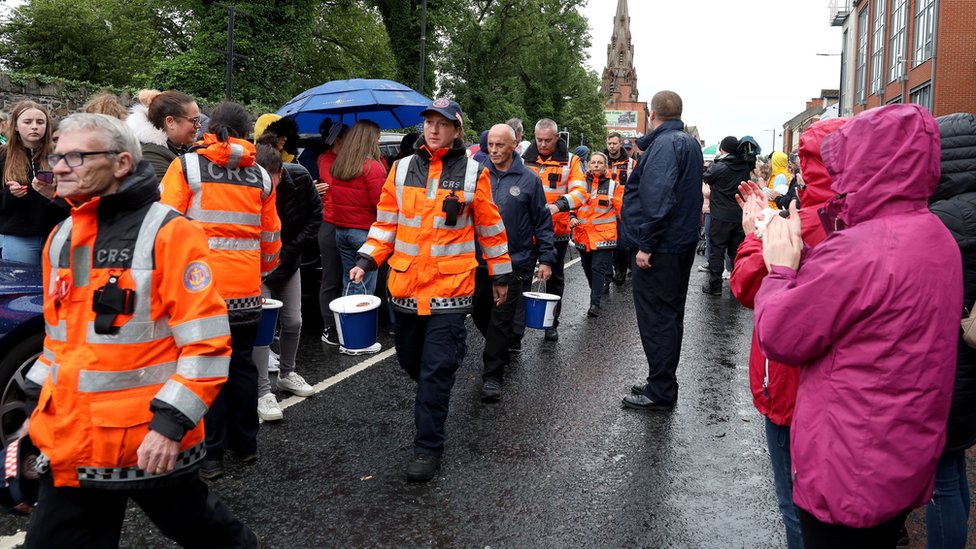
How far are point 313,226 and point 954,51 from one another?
31823 millimetres

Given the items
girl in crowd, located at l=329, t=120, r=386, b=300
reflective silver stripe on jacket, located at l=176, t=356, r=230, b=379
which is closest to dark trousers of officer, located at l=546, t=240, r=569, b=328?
girl in crowd, located at l=329, t=120, r=386, b=300

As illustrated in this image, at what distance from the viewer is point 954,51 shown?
96.7 ft

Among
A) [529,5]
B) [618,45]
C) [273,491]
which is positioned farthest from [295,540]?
[618,45]

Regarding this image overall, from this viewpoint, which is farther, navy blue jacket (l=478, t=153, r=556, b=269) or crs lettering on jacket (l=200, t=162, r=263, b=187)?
navy blue jacket (l=478, t=153, r=556, b=269)

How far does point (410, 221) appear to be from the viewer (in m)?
4.46

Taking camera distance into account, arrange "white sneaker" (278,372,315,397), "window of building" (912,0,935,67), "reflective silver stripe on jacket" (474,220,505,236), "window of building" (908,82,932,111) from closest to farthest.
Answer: "reflective silver stripe on jacket" (474,220,505,236), "white sneaker" (278,372,315,397), "window of building" (908,82,932,111), "window of building" (912,0,935,67)

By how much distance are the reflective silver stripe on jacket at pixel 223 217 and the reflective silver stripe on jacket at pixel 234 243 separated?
0.09m

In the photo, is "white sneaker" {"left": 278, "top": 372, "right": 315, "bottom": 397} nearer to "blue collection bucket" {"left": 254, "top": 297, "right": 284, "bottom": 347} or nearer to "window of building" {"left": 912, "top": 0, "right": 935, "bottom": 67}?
"blue collection bucket" {"left": 254, "top": 297, "right": 284, "bottom": 347}

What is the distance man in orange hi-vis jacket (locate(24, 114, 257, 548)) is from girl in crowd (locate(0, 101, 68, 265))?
3.35m

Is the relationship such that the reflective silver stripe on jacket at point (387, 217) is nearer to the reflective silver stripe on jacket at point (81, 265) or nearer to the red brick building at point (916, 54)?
the reflective silver stripe on jacket at point (81, 265)

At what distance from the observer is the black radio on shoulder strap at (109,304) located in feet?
7.49

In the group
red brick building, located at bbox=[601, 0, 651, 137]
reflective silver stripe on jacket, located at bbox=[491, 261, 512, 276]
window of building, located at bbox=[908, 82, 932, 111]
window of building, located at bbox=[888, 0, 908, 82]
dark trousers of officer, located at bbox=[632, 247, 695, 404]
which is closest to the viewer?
reflective silver stripe on jacket, located at bbox=[491, 261, 512, 276]

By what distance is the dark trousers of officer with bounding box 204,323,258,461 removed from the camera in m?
4.21

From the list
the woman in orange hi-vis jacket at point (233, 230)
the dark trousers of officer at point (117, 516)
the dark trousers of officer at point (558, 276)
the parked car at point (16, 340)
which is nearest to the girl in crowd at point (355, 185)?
the dark trousers of officer at point (558, 276)
